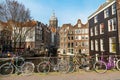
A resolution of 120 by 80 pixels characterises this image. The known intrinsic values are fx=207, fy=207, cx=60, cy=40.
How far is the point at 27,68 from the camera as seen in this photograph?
10.2m

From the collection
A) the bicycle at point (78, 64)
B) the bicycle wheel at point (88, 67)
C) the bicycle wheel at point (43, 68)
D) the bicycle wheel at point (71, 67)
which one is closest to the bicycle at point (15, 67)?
the bicycle wheel at point (43, 68)

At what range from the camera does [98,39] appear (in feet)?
115

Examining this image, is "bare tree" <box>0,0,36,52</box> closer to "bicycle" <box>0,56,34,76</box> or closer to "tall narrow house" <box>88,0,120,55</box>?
"tall narrow house" <box>88,0,120,55</box>

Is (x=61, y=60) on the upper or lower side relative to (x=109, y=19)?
lower

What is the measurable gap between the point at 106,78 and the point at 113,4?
2307 centimetres

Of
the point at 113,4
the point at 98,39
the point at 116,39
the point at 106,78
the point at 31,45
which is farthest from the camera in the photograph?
the point at 31,45

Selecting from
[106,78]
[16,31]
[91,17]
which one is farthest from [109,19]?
[106,78]

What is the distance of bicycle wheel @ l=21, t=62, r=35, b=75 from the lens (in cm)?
1009

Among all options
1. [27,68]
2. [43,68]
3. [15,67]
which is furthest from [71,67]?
[15,67]

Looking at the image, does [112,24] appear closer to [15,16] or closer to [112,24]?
[112,24]

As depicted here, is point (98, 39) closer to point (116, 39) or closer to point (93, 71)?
point (116, 39)

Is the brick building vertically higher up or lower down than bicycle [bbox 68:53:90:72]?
higher up

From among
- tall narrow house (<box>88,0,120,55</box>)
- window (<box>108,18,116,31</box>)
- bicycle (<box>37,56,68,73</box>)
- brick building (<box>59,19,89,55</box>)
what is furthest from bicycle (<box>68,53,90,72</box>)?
brick building (<box>59,19,89,55</box>)

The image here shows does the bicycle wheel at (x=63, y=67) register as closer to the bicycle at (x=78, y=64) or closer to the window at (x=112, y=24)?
the bicycle at (x=78, y=64)
